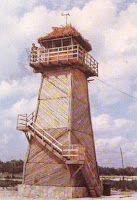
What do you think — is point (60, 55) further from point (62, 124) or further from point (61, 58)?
point (62, 124)

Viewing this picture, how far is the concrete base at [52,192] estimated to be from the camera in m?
24.1

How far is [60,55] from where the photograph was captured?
91.8ft

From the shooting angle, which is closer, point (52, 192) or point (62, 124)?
point (52, 192)

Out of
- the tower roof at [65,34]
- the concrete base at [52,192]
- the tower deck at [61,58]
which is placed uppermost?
the tower roof at [65,34]

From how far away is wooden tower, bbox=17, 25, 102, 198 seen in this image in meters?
24.7

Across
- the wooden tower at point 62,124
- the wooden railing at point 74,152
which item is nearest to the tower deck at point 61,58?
the wooden tower at point 62,124

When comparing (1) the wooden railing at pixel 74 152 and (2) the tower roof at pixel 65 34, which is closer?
(1) the wooden railing at pixel 74 152

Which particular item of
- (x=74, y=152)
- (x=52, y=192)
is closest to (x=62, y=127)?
(x=74, y=152)

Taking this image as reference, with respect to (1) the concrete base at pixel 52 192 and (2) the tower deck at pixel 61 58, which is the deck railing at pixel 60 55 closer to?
(2) the tower deck at pixel 61 58

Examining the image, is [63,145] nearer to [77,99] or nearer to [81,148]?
[81,148]

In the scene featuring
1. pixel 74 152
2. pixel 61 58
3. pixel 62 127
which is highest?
pixel 61 58

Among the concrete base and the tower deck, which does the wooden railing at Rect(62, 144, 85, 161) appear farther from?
the tower deck

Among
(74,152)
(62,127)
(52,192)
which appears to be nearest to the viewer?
(74,152)

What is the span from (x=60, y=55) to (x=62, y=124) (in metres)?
6.25
